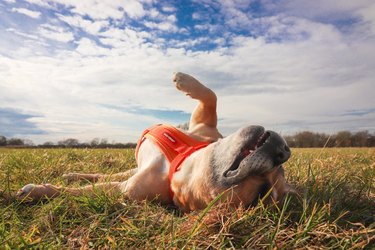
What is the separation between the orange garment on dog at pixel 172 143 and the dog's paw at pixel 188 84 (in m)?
0.49

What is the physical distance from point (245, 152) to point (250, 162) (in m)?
0.19

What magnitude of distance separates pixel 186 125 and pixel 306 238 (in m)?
3.20

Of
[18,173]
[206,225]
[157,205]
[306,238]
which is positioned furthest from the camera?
[18,173]

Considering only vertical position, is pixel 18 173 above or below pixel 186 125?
below

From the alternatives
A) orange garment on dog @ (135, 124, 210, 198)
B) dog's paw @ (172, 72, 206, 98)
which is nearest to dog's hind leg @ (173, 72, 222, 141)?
dog's paw @ (172, 72, 206, 98)

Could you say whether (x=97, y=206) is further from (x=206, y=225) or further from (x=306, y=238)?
(x=306, y=238)

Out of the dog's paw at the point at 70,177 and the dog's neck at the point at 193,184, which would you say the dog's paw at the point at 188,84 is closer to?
the dog's neck at the point at 193,184

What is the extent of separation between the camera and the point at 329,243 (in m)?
2.32

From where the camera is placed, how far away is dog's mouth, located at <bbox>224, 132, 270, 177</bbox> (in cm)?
267

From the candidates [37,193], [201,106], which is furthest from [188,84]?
[37,193]

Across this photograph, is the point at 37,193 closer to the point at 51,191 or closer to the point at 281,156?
the point at 51,191

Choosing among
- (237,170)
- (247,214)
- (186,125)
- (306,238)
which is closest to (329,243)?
(306,238)

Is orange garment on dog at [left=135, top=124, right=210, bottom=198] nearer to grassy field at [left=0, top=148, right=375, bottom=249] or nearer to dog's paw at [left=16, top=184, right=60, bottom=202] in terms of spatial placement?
grassy field at [left=0, top=148, right=375, bottom=249]

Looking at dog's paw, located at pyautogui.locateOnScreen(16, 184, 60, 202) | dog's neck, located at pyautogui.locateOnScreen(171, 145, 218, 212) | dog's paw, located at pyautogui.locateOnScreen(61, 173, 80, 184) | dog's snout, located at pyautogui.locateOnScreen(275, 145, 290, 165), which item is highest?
dog's snout, located at pyautogui.locateOnScreen(275, 145, 290, 165)
